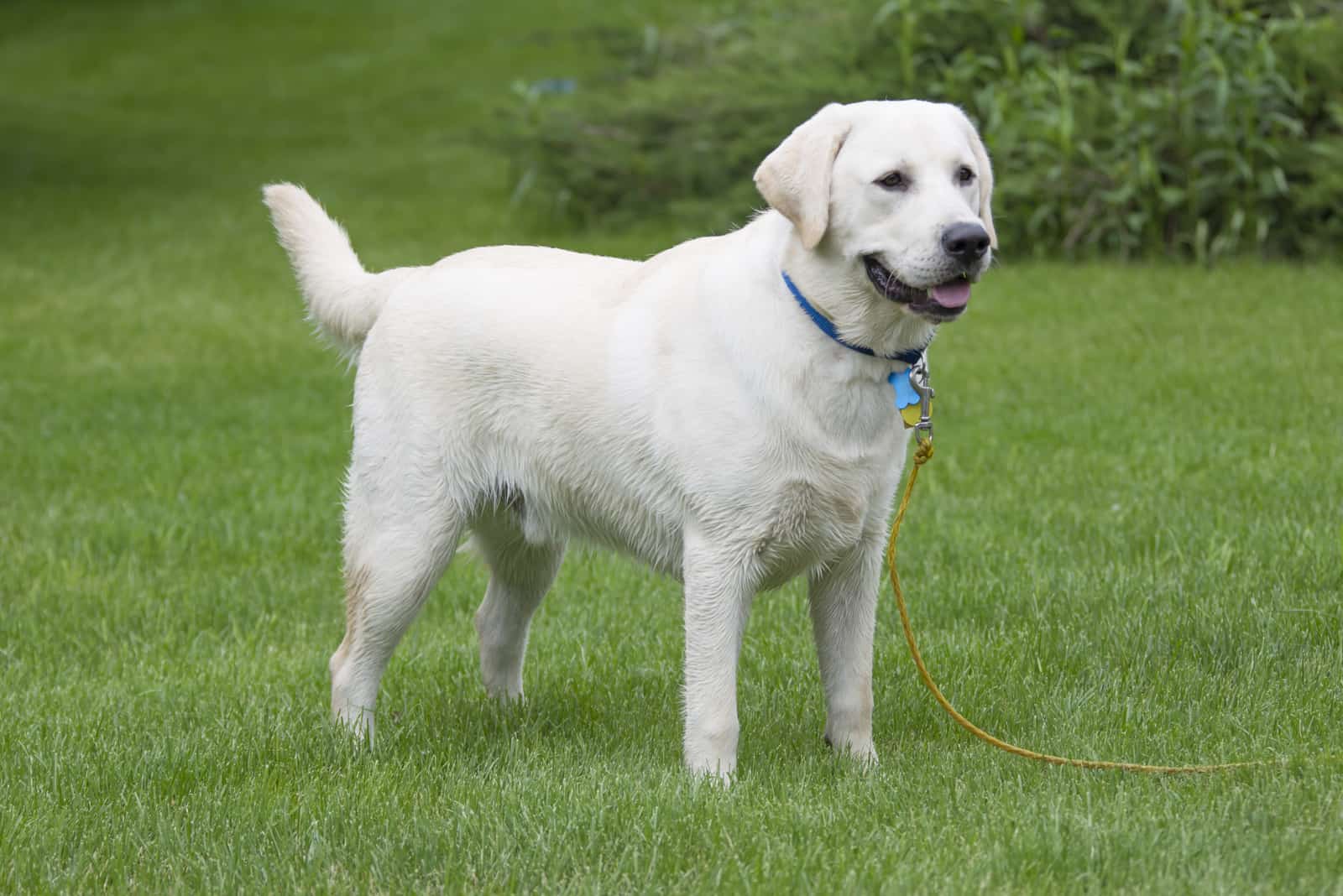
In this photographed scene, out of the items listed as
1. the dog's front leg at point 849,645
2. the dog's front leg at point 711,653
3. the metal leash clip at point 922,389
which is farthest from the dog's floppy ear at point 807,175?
the dog's front leg at point 849,645

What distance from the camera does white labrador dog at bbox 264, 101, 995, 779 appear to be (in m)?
3.89

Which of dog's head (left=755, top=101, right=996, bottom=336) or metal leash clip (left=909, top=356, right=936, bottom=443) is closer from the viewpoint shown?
dog's head (left=755, top=101, right=996, bottom=336)

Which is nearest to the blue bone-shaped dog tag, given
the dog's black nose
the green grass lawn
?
the dog's black nose

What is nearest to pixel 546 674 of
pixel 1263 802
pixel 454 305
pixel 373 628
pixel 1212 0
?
pixel 373 628

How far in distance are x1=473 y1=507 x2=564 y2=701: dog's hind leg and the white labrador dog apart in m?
0.02

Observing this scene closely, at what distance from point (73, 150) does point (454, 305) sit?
16.9 meters

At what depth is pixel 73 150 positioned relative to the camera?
64.7ft

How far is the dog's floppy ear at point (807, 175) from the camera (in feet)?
12.7

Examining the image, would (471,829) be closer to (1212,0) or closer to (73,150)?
(1212,0)

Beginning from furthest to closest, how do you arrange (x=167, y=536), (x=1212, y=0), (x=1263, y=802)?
(x=1212, y=0) → (x=167, y=536) → (x=1263, y=802)

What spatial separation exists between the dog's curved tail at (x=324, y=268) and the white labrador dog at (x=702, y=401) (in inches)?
0.8

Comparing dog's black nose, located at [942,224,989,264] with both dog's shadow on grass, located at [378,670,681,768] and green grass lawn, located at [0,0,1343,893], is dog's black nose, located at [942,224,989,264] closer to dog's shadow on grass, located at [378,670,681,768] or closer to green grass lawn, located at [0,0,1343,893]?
green grass lawn, located at [0,0,1343,893]

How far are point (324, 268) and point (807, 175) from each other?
1.75 m

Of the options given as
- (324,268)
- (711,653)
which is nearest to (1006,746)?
(711,653)
